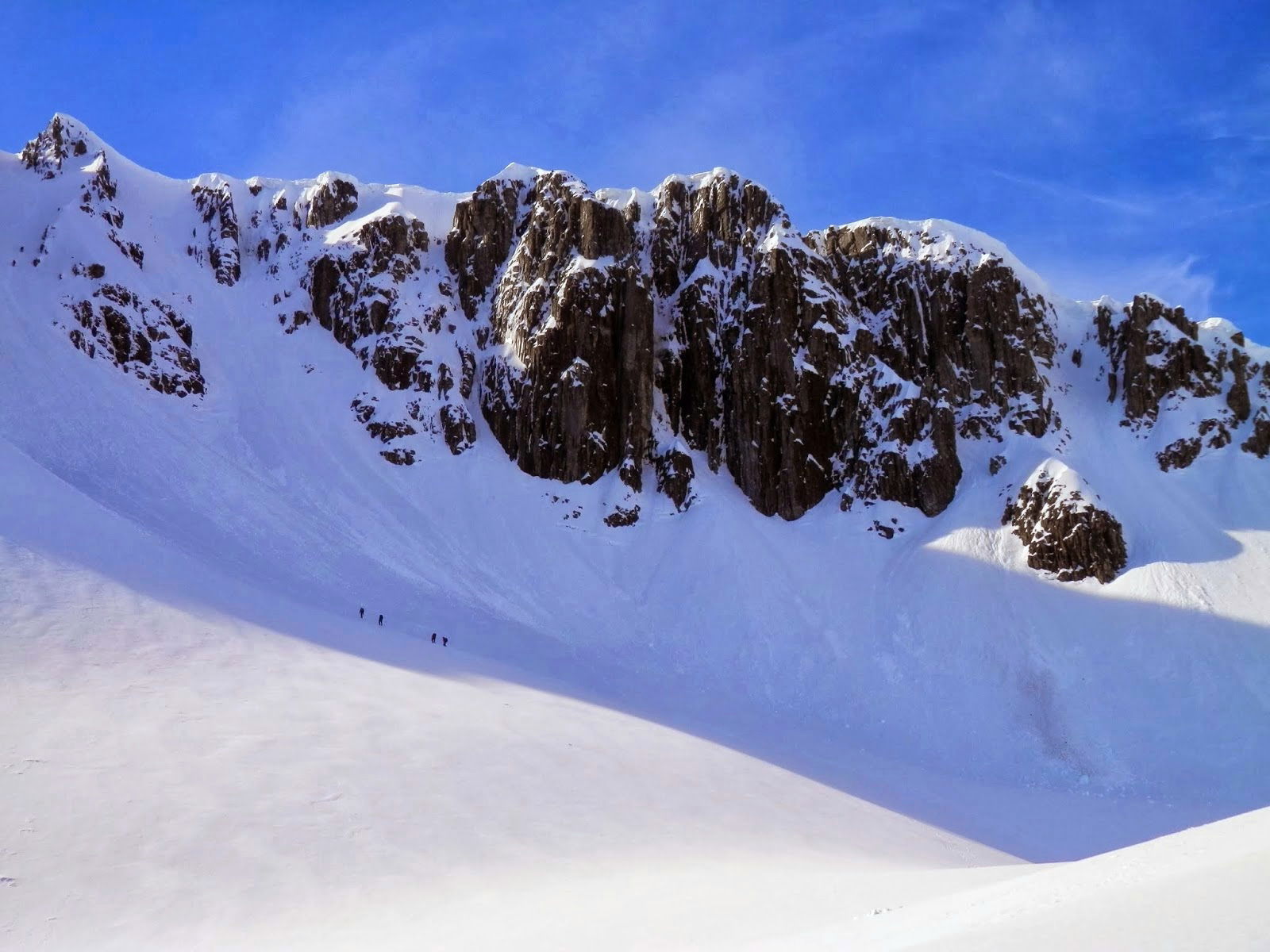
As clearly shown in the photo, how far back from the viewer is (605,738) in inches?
890

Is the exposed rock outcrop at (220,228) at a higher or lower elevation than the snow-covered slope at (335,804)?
higher

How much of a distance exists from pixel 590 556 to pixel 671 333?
2379 cm

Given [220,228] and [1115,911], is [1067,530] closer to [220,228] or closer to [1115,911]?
[1115,911]

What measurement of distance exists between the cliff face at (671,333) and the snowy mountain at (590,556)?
0.35 metres

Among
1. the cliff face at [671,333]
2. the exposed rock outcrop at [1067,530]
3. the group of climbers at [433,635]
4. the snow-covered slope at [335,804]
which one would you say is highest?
the cliff face at [671,333]

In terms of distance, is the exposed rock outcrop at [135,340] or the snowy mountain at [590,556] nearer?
the snowy mountain at [590,556]

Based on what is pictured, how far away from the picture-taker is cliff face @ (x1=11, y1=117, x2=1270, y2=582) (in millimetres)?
61656

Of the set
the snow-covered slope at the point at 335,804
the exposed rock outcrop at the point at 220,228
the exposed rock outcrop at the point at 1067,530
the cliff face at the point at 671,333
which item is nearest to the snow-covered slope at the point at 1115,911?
the snow-covered slope at the point at 335,804

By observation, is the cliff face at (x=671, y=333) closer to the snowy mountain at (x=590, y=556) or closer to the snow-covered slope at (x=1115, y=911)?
the snowy mountain at (x=590, y=556)

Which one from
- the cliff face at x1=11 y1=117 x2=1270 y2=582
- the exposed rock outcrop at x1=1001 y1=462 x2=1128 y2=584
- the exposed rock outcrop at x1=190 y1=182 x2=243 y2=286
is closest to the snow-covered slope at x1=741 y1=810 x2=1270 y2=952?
the exposed rock outcrop at x1=1001 y1=462 x2=1128 y2=584

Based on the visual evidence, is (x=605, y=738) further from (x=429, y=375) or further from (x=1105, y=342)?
(x=1105, y=342)

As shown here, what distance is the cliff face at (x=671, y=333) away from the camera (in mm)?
61656

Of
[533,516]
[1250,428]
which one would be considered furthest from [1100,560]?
[533,516]

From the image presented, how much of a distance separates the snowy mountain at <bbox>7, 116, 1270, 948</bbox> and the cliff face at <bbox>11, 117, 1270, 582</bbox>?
1.16ft
